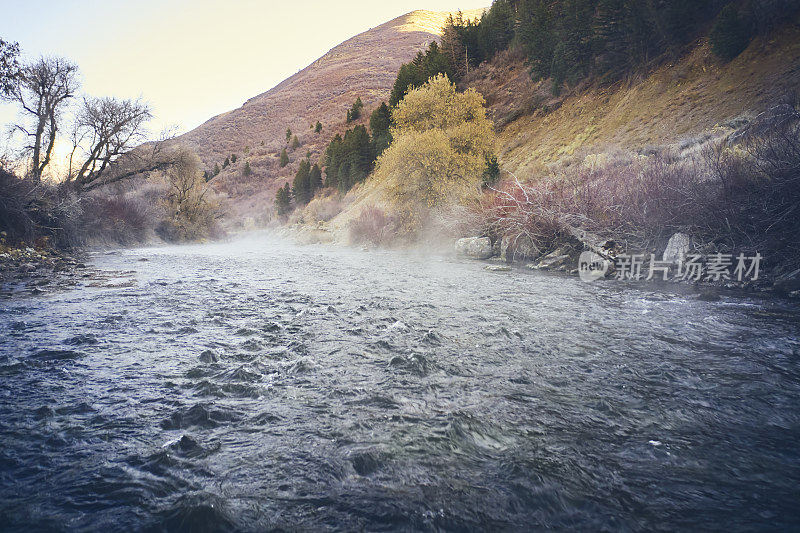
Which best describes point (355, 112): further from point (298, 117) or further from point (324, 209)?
point (298, 117)

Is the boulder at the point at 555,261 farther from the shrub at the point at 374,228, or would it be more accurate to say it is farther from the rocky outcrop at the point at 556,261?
the shrub at the point at 374,228

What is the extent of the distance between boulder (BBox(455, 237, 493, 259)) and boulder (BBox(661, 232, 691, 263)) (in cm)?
773

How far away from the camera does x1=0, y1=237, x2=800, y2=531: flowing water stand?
234 centimetres

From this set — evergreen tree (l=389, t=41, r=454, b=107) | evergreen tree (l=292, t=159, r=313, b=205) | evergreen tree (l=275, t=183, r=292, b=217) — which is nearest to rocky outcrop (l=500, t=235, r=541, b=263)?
evergreen tree (l=389, t=41, r=454, b=107)

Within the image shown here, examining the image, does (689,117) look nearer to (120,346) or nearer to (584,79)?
(584,79)

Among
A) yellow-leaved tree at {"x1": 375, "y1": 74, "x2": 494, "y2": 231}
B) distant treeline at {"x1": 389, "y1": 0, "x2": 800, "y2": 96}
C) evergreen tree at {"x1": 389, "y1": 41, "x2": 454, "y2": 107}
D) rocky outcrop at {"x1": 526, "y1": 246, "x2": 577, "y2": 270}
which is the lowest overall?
rocky outcrop at {"x1": 526, "y1": 246, "x2": 577, "y2": 270}

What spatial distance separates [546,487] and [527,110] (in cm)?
3611

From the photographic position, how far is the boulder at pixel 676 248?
407 inches

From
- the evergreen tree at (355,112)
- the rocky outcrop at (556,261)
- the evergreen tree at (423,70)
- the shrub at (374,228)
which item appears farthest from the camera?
the evergreen tree at (355,112)

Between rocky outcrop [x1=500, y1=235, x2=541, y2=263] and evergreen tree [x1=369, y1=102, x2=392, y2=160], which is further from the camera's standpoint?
evergreen tree [x1=369, y1=102, x2=392, y2=160]

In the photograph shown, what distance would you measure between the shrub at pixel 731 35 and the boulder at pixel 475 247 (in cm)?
1702

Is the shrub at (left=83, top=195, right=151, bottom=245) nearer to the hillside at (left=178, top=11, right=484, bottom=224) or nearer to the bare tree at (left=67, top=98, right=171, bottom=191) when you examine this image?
the bare tree at (left=67, top=98, right=171, bottom=191)

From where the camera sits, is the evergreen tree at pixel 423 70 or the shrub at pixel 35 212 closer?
the shrub at pixel 35 212

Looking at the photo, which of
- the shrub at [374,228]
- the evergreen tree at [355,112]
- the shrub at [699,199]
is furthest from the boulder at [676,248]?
the evergreen tree at [355,112]
